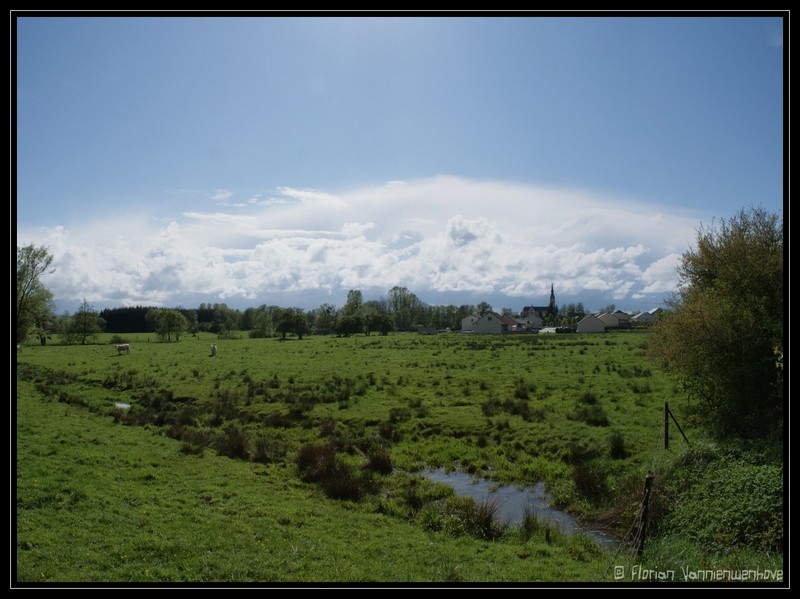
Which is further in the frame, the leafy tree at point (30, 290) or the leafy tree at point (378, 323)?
the leafy tree at point (378, 323)

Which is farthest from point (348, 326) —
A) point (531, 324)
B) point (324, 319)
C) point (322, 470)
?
point (322, 470)

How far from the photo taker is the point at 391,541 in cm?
1171

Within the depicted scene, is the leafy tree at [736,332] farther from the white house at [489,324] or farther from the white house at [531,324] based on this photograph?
the white house at [531,324]

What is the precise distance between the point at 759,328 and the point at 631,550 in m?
9.98

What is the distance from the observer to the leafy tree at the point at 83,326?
79312 millimetres

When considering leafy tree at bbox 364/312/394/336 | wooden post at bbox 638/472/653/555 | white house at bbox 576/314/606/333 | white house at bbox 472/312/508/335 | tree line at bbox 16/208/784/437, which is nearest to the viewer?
wooden post at bbox 638/472/653/555

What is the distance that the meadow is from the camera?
10180 mm

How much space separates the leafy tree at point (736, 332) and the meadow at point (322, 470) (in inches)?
93.8

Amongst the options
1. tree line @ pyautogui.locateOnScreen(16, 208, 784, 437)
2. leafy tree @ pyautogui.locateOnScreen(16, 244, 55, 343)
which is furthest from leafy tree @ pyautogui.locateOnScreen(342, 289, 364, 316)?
tree line @ pyautogui.locateOnScreen(16, 208, 784, 437)

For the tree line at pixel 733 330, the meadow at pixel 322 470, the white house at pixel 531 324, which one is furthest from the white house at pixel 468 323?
the tree line at pixel 733 330

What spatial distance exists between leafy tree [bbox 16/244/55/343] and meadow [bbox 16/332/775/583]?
12380 mm

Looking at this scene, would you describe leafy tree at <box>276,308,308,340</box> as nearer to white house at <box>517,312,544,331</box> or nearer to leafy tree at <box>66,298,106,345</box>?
leafy tree at <box>66,298,106,345</box>
